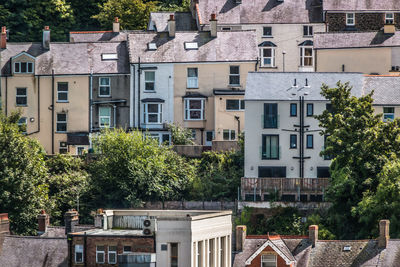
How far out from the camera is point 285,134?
8900cm

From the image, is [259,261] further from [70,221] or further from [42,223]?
[42,223]

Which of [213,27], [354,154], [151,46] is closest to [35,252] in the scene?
[354,154]

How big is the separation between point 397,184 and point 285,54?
3002 centimetres

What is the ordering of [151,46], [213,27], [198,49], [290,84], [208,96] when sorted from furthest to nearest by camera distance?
[213,27] → [151,46] → [198,49] → [208,96] → [290,84]

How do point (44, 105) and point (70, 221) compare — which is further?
point (44, 105)

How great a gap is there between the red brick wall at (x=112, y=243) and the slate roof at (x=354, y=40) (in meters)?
34.9

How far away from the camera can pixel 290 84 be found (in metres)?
90.8

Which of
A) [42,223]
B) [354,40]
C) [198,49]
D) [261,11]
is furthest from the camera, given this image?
[261,11]

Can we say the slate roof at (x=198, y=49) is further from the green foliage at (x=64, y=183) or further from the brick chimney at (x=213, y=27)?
the green foliage at (x=64, y=183)

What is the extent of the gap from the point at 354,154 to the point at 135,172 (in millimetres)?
12843

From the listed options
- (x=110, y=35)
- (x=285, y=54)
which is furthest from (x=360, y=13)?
(x=110, y=35)

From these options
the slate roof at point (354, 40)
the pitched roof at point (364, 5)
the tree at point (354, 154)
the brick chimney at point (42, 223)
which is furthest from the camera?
the pitched roof at point (364, 5)

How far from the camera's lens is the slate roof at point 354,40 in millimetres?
101000

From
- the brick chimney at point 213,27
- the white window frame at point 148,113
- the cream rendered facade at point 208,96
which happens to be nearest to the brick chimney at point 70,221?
the white window frame at point 148,113
